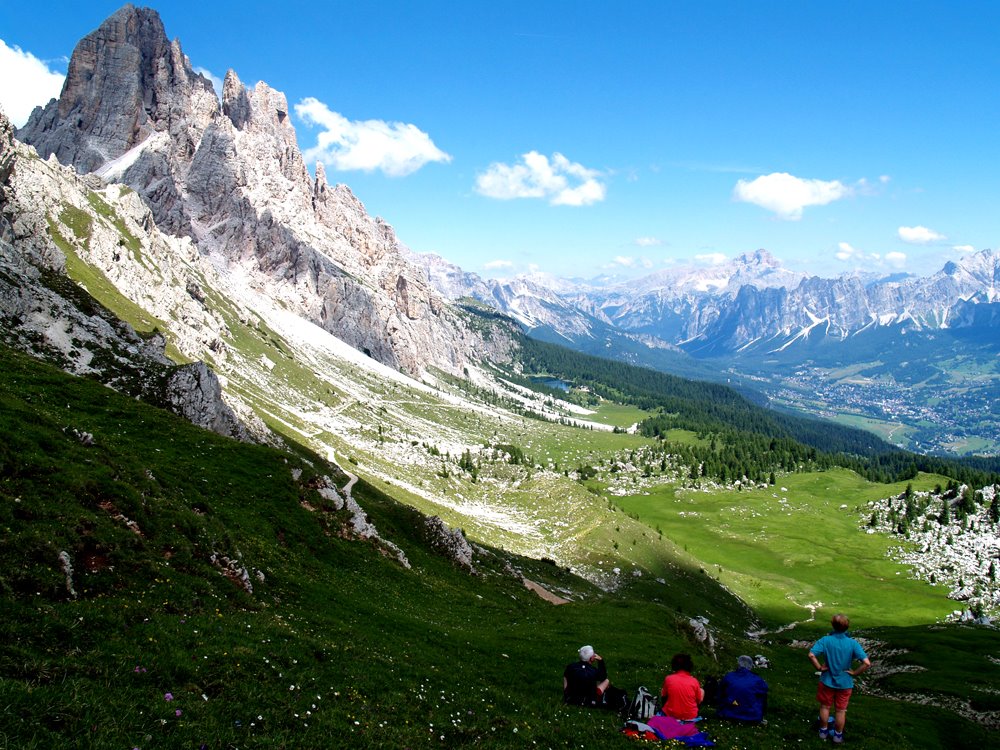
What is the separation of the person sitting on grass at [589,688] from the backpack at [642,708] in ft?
3.15

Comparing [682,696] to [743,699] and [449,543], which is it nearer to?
[743,699]

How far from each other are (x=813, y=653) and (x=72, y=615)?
25648mm

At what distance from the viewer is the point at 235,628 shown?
1941 cm

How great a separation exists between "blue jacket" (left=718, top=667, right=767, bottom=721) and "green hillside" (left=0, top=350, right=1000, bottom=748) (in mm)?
955

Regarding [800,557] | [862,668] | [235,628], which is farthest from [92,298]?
[800,557]

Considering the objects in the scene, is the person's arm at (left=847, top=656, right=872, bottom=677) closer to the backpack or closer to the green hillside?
the green hillside

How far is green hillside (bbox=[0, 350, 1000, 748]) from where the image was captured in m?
13.5

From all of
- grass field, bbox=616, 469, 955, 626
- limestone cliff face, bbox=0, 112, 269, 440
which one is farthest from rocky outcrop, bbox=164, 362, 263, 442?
grass field, bbox=616, 469, 955, 626

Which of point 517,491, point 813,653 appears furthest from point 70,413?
point 517,491

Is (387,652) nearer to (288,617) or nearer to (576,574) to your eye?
(288,617)

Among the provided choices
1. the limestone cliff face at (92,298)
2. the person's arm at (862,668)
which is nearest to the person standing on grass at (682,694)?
the person's arm at (862,668)

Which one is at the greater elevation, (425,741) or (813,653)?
(813,653)

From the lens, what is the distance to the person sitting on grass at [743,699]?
22609mm

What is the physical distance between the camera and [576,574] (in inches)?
3615
